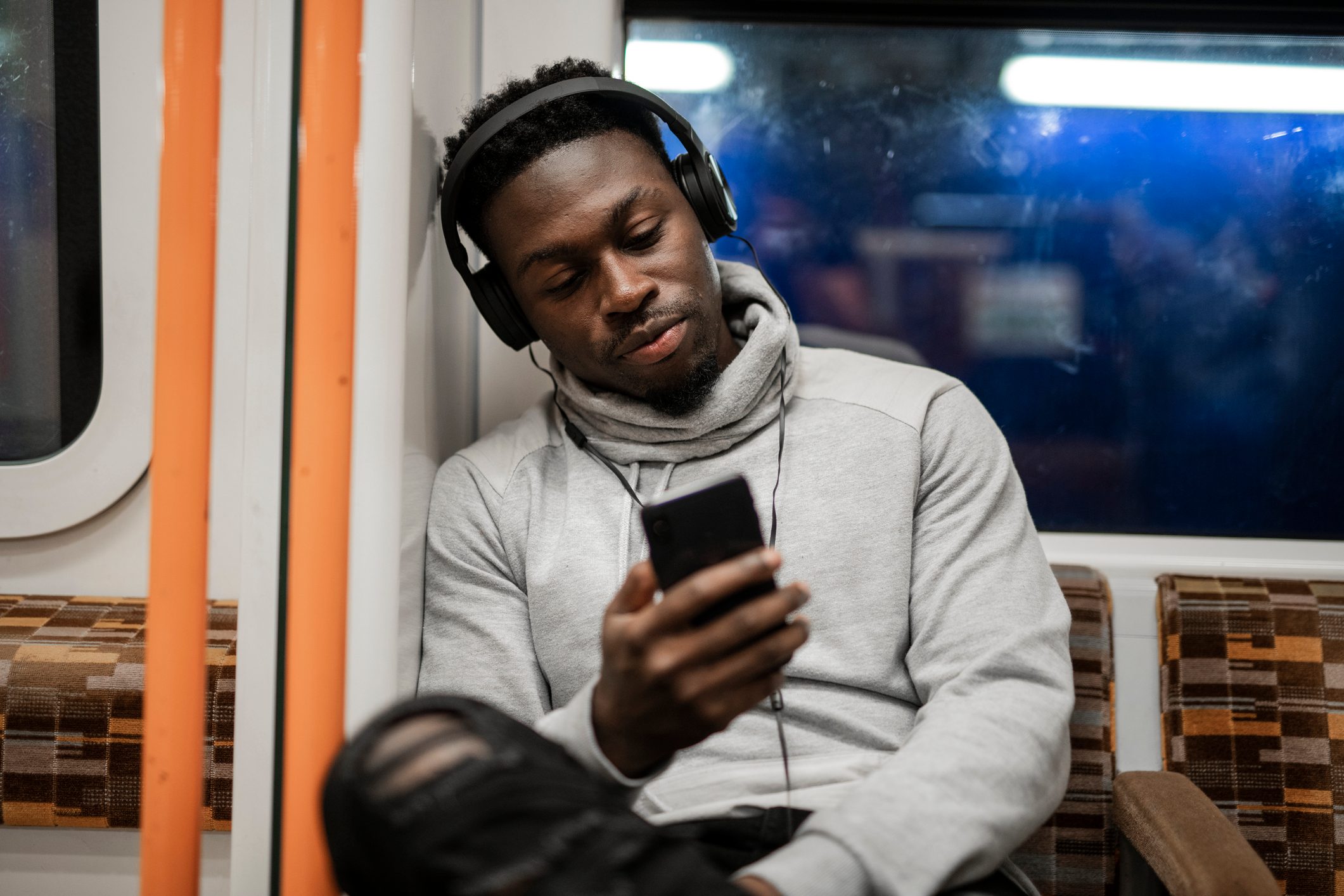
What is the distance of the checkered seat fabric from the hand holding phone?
0.85 metres

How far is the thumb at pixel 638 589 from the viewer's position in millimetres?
794

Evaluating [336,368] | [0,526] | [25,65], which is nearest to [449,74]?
[336,368]

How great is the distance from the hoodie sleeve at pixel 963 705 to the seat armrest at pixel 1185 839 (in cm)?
15

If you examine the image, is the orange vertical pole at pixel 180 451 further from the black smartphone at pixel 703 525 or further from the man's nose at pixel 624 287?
the man's nose at pixel 624 287

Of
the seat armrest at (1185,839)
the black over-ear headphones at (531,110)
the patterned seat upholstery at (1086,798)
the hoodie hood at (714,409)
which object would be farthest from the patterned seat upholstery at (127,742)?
the black over-ear headphones at (531,110)

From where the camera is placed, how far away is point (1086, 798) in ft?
4.37

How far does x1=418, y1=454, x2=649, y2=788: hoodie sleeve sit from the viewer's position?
113 cm

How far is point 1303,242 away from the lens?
5.39 feet

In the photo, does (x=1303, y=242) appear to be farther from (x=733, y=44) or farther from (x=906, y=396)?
(x=733, y=44)

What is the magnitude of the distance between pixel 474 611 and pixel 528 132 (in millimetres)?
646

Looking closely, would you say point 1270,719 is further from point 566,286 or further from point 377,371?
point 377,371

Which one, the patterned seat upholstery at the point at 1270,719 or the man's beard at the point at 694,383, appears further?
the patterned seat upholstery at the point at 1270,719

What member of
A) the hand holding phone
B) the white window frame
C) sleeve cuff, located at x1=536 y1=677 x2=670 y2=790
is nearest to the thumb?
the hand holding phone

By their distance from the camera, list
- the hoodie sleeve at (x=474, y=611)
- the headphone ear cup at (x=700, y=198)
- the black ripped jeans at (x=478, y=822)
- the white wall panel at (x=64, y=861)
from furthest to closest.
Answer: the white wall panel at (x=64, y=861) → the headphone ear cup at (x=700, y=198) → the hoodie sleeve at (x=474, y=611) → the black ripped jeans at (x=478, y=822)
